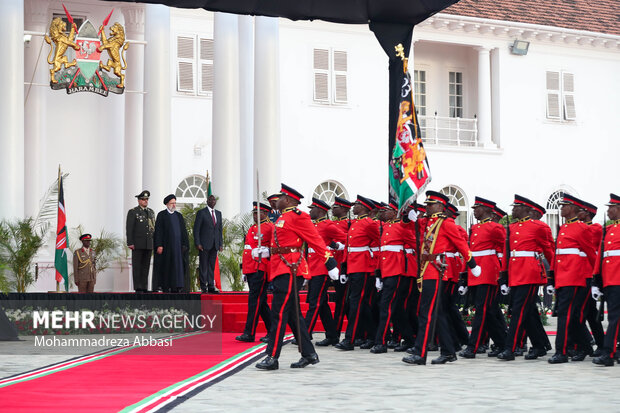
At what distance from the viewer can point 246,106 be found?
24781mm

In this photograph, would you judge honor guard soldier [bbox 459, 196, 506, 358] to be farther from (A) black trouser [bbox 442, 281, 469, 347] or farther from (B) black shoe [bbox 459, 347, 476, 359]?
(A) black trouser [bbox 442, 281, 469, 347]

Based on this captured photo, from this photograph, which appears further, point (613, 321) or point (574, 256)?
point (574, 256)

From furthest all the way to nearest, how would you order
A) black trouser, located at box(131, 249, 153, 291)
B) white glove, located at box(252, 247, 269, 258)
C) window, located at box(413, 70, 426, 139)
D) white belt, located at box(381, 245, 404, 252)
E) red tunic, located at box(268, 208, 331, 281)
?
window, located at box(413, 70, 426, 139)
black trouser, located at box(131, 249, 153, 291)
white belt, located at box(381, 245, 404, 252)
white glove, located at box(252, 247, 269, 258)
red tunic, located at box(268, 208, 331, 281)

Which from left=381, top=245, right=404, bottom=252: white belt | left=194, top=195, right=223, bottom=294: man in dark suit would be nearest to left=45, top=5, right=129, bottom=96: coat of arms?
left=194, top=195, right=223, bottom=294: man in dark suit

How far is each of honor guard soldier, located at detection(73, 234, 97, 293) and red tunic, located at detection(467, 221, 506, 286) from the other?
9.86 meters

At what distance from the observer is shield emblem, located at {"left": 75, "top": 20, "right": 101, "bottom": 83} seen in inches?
827

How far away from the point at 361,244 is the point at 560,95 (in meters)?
20.2

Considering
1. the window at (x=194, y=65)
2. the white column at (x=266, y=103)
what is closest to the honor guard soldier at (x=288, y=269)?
the white column at (x=266, y=103)

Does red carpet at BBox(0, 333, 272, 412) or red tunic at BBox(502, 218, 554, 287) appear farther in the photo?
red tunic at BBox(502, 218, 554, 287)

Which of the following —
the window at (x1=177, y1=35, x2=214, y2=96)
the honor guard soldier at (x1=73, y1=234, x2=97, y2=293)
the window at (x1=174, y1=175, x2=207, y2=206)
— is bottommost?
the honor guard soldier at (x1=73, y1=234, x2=97, y2=293)

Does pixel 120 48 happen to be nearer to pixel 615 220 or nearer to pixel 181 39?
pixel 181 39

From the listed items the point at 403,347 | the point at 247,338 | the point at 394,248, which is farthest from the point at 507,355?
the point at 247,338

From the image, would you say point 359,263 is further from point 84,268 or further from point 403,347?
point 84,268

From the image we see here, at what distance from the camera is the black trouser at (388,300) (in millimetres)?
13250
